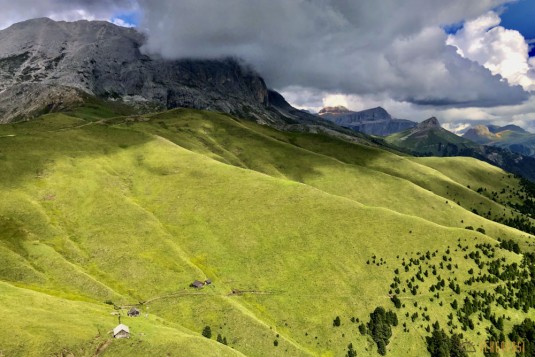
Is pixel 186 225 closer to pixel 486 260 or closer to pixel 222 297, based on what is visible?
pixel 222 297

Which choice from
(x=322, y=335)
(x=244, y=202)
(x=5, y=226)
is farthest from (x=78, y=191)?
(x=322, y=335)

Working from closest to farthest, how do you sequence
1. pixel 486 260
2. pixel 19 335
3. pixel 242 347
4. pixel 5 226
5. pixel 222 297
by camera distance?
pixel 19 335, pixel 242 347, pixel 222 297, pixel 5 226, pixel 486 260

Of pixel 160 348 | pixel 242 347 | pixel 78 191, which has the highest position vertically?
pixel 78 191

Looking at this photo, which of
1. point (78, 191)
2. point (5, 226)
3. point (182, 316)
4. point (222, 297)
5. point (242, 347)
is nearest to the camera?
point (242, 347)

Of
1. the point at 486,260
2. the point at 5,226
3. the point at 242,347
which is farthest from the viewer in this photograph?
the point at 486,260

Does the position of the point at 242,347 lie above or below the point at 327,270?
below

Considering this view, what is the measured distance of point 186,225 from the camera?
17988cm

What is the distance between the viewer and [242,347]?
395 ft

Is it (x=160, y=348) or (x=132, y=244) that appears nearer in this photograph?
(x=160, y=348)

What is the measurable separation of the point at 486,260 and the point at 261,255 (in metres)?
96.1

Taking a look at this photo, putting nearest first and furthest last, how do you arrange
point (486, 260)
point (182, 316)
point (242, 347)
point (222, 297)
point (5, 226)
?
point (242, 347), point (182, 316), point (222, 297), point (5, 226), point (486, 260)

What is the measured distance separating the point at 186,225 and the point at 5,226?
68.8 metres

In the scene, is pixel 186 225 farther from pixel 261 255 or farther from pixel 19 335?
pixel 19 335

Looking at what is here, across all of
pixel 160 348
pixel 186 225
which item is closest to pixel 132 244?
pixel 186 225
